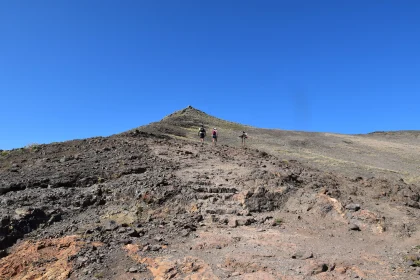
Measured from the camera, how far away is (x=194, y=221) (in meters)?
10.3

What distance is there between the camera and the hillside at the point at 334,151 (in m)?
22.1

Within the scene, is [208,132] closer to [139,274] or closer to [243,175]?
[243,175]

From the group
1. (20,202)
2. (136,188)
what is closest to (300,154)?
(136,188)

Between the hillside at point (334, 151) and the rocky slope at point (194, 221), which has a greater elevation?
the hillside at point (334, 151)

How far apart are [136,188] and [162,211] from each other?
164 cm

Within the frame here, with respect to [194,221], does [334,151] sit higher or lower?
higher

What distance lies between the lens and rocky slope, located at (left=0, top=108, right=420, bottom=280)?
7.81 meters

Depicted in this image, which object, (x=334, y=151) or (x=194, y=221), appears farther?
(x=334, y=151)

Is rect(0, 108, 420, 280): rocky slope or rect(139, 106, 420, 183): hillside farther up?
rect(139, 106, 420, 183): hillside

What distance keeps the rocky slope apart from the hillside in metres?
8.25

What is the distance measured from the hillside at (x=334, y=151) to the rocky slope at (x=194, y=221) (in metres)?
8.25

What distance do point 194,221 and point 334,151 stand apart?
2395cm

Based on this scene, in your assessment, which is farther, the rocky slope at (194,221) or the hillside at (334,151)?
the hillside at (334,151)

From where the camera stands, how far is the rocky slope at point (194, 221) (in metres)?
7.81
